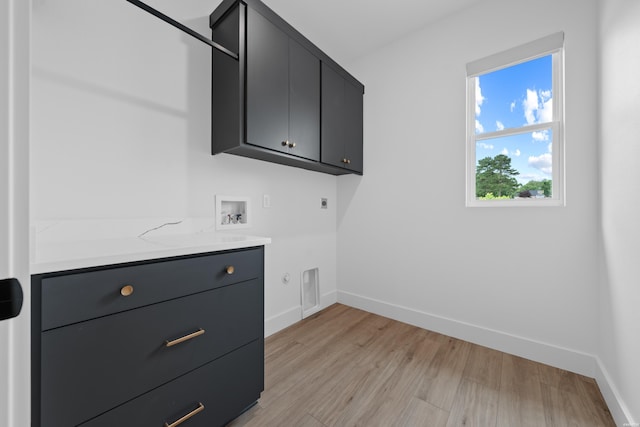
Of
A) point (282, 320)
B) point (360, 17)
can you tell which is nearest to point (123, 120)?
point (282, 320)

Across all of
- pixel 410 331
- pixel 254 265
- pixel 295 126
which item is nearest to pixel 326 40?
pixel 295 126

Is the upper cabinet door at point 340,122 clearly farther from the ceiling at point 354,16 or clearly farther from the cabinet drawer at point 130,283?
the cabinet drawer at point 130,283

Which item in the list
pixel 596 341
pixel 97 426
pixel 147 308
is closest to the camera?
pixel 97 426

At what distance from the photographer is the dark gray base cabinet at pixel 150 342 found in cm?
79

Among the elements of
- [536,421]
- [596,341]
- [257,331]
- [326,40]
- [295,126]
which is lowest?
[536,421]

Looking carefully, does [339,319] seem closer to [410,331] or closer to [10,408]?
[410,331]

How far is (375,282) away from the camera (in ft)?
8.60

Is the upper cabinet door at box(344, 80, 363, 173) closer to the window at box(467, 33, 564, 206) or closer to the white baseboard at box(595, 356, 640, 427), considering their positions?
the window at box(467, 33, 564, 206)

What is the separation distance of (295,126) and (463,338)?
2.18 metres

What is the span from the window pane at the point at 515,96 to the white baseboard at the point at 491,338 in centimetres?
161

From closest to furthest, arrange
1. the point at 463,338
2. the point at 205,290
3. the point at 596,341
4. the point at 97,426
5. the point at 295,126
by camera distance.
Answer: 1. the point at 97,426
2. the point at 205,290
3. the point at 596,341
4. the point at 295,126
5. the point at 463,338

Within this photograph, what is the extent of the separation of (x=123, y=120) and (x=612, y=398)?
2995 millimetres

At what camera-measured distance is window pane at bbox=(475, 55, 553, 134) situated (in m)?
1.86

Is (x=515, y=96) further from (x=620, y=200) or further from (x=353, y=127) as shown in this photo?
(x=353, y=127)
